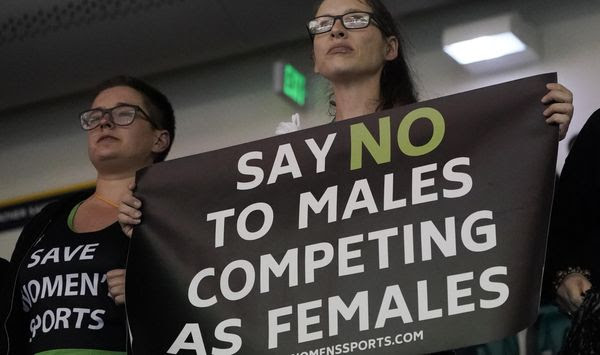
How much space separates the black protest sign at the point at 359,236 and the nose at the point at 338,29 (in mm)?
258

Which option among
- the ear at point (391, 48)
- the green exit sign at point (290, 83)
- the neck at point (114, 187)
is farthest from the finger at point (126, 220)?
the green exit sign at point (290, 83)

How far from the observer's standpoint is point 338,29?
8.77 ft

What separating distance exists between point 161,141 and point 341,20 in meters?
0.65

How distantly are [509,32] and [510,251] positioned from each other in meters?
2.05

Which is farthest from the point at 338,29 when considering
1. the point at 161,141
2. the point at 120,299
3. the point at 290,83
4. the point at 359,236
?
the point at 290,83

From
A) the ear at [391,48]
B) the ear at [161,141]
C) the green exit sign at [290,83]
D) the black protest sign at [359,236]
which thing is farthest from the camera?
the green exit sign at [290,83]

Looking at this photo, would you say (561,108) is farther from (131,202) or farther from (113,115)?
(113,115)

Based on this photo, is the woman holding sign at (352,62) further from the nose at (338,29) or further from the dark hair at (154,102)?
the dark hair at (154,102)

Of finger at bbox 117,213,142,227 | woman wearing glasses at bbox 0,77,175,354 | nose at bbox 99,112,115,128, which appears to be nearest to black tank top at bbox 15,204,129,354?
woman wearing glasses at bbox 0,77,175,354

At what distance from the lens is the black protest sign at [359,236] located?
7.25 feet

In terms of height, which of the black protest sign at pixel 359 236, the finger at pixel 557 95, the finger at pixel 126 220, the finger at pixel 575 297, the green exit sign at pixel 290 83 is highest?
the green exit sign at pixel 290 83

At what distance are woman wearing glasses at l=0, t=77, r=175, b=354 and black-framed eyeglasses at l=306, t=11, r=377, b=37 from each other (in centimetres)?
58

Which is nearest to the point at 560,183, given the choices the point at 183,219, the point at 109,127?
the point at 183,219

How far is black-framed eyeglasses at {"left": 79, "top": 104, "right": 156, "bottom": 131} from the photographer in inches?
118
